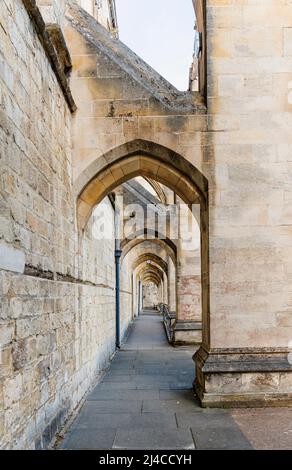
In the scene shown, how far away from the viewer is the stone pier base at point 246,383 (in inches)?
193

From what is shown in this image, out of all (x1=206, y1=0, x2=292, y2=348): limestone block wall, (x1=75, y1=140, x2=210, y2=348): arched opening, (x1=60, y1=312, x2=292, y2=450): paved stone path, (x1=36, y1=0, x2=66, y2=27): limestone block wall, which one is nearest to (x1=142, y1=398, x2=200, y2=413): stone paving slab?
(x1=60, y1=312, x2=292, y2=450): paved stone path

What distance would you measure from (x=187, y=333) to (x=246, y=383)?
5949 mm

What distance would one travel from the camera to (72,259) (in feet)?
16.0

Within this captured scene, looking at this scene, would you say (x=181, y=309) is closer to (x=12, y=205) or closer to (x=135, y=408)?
(x=135, y=408)

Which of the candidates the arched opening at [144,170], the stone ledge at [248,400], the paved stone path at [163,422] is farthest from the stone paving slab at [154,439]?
the arched opening at [144,170]

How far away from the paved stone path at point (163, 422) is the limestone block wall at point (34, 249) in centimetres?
32

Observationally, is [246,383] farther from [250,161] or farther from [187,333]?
[187,333]

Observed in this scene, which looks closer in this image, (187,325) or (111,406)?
(111,406)

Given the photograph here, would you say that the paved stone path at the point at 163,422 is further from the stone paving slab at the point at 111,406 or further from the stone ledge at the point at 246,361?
the stone ledge at the point at 246,361

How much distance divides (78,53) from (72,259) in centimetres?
243

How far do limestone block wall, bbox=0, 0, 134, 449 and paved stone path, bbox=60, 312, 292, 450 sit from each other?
323 mm

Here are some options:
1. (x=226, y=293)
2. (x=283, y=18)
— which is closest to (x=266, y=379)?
(x=226, y=293)

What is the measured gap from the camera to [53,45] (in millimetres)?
4293

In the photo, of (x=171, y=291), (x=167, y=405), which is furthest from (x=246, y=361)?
(x=171, y=291)
